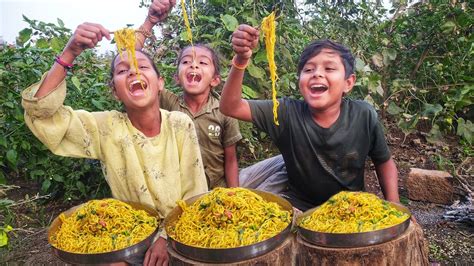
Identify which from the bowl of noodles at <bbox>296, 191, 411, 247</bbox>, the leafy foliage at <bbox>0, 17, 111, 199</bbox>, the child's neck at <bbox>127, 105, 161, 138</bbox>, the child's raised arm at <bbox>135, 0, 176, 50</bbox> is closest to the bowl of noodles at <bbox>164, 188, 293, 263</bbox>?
the bowl of noodles at <bbox>296, 191, 411, 247</bbox>

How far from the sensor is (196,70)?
137 inches

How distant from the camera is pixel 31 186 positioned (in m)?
4.73

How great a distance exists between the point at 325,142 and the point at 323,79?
469mm

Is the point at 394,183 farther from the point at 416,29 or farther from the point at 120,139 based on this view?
the point at 416,29

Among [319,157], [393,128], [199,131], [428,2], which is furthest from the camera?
[393,128]

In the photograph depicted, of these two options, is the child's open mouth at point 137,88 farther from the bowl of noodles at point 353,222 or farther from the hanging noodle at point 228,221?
the bowl of noodles at point 353,222

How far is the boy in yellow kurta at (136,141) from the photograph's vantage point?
2.69 meters

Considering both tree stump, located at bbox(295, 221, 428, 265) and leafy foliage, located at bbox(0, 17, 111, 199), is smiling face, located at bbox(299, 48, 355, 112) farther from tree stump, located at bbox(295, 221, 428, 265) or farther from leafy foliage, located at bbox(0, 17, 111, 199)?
leafy foliage, located at bbox(0, 17, 111, 199)

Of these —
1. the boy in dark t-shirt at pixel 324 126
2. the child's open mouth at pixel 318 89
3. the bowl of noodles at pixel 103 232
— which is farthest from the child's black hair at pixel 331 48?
the bowl of noodles at pixel 103 232

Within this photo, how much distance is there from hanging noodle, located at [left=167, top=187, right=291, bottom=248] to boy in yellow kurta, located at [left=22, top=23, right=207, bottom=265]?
0.48 meters

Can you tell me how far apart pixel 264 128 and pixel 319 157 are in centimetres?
46

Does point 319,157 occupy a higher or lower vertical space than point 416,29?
lower

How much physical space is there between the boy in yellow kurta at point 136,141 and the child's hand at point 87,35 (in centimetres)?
29

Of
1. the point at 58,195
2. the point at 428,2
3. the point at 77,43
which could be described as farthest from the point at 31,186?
the point at 428,2
